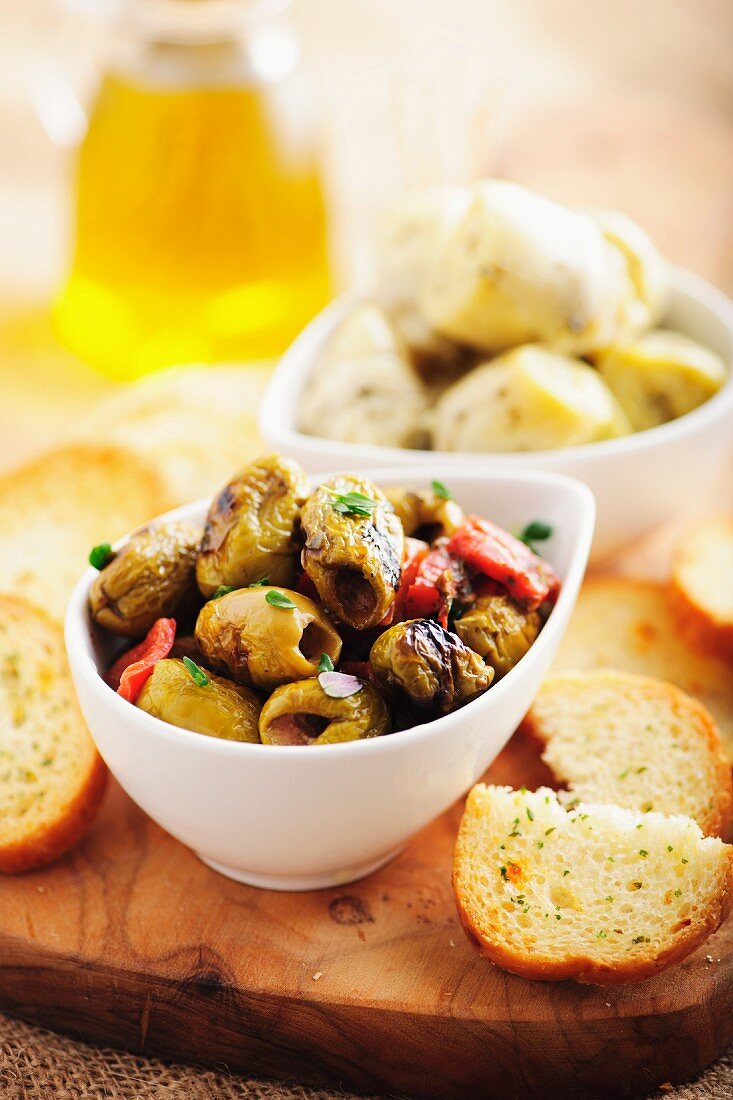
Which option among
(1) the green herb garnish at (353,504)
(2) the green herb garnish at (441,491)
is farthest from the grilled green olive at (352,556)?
(2) the green herb garnish at (441,491)

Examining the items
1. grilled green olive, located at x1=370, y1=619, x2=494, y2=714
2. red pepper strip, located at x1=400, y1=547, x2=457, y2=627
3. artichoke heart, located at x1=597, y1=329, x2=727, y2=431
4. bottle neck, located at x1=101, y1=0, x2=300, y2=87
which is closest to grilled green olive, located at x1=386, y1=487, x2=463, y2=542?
red pepper strip, located at x1=400, y1=547, x2=457, y2=627

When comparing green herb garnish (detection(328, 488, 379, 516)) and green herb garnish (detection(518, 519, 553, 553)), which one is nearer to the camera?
green herb garnish (detection(328, 488, 379, 516))

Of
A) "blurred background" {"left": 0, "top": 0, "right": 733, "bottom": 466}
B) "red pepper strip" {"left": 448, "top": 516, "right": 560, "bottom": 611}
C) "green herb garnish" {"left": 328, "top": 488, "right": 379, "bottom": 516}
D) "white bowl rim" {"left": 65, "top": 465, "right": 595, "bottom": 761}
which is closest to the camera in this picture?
"white bowl rim" {"left": 65, "top": 465, "right": 595, "bottom": 761}

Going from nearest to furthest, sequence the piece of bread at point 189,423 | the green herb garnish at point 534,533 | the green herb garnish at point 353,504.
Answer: the green herb garnish at point 353,504
the green herb garnish at point 534,533
the piece of bread at point 189,423

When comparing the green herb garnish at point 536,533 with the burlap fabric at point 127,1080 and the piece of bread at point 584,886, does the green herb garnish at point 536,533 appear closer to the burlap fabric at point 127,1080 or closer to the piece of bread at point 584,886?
the piece of bread at point 584,886

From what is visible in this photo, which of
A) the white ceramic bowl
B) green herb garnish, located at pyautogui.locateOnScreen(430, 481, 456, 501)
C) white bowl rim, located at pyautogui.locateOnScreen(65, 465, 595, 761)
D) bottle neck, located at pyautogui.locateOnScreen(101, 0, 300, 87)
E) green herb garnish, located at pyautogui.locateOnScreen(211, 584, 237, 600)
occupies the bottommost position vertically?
the white ceramic bowl

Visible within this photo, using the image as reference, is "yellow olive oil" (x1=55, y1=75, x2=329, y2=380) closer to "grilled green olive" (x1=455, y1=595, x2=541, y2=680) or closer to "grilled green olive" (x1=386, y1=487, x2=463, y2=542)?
"grilled green olive" (x1=386, y1=487, x2=463, y2=542)

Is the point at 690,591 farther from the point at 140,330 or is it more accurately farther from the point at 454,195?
the point at 140,330

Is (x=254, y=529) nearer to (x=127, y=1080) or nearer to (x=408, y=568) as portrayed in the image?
(x=408, y=568)
